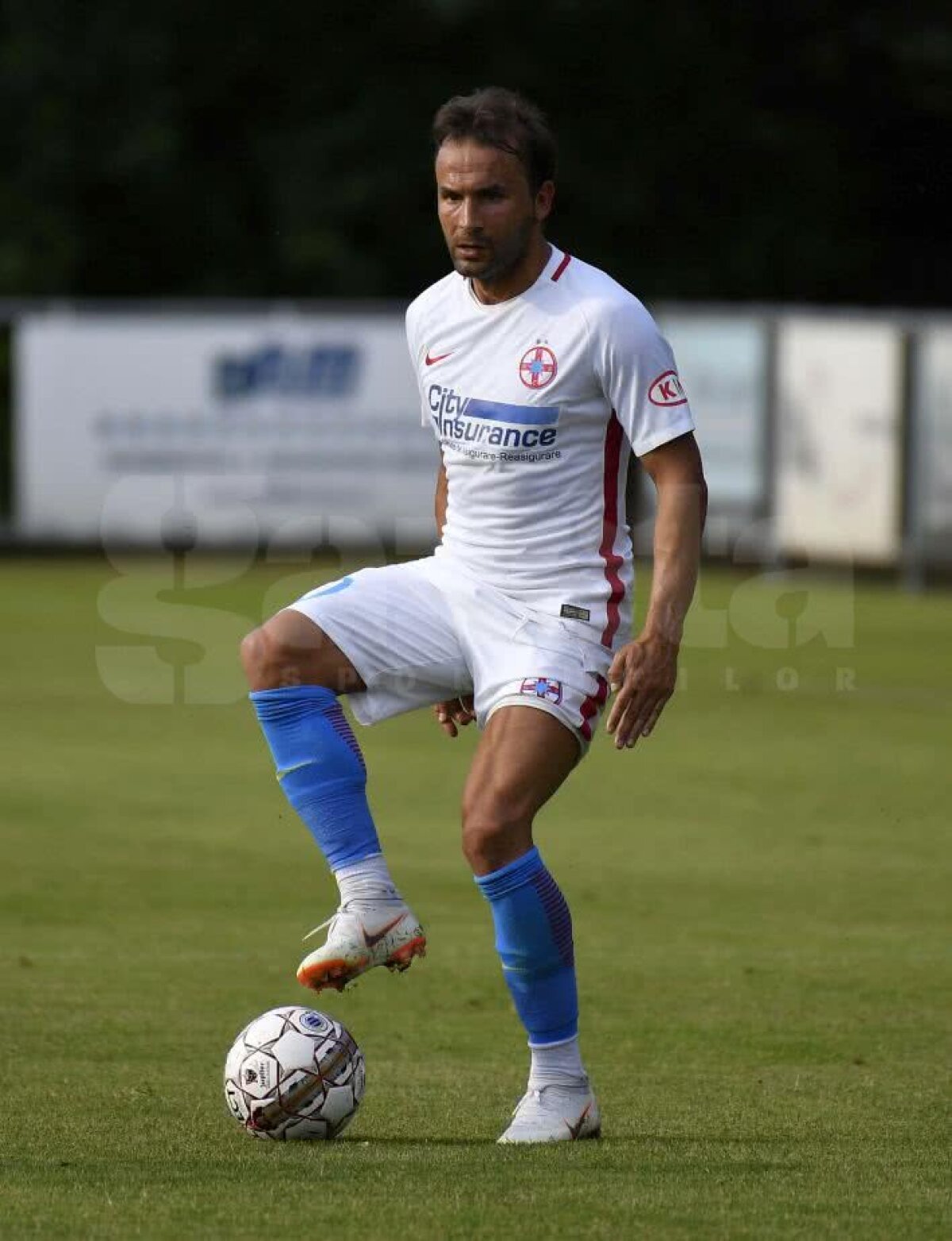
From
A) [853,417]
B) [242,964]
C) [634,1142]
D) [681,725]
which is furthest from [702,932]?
[853,417]

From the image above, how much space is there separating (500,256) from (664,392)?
52 cm

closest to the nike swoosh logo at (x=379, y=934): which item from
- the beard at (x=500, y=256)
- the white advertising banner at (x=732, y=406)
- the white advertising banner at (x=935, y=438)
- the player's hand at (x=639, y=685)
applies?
the player's hand at (x=639, y=685)

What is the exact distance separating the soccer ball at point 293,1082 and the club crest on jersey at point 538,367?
161 centimetres

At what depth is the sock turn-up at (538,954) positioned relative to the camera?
19.1 feet

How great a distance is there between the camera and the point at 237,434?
88.1 feet

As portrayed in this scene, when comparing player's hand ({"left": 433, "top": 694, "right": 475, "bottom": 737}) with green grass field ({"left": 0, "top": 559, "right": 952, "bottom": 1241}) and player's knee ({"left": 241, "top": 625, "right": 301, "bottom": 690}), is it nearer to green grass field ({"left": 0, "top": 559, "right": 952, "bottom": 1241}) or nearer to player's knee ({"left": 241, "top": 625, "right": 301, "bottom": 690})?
player's knee ({"left": 241, "top": 625, "right": 301, "bottom": 690})

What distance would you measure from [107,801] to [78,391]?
1598 centimetres

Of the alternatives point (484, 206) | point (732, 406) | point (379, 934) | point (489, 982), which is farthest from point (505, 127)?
point (732, 406)

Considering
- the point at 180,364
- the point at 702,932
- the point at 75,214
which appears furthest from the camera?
the point at 75,214

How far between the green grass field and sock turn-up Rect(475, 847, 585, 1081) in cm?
25

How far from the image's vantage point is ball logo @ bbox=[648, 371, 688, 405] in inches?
233

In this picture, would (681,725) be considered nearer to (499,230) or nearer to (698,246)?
(499,230)

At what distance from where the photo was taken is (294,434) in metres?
26.9

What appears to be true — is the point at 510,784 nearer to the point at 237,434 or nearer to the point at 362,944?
the point at 362,944
